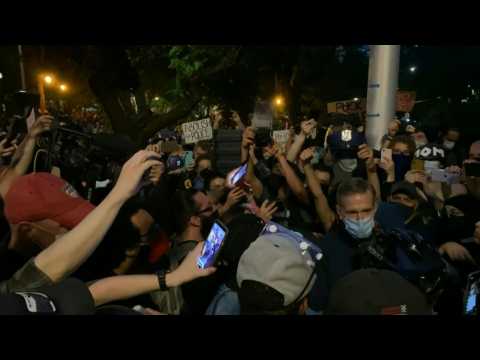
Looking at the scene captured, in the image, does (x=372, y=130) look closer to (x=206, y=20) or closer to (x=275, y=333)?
(x=206, y=20)

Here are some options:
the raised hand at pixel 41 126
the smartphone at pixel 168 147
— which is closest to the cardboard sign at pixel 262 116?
the smartphone at pixel 168 147

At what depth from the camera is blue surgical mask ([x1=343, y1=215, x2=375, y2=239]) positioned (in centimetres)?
328

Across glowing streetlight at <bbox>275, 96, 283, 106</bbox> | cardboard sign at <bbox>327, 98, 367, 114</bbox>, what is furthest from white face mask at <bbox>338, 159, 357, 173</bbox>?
glowing streetlight at <bbox>275, 96, 283, 106</bbox>

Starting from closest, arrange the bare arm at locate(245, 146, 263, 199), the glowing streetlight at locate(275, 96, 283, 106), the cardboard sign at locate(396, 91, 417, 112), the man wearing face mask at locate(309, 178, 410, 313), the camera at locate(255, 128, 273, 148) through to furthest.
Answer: the man wearing face mask at locate(309, 178, 410, 313), the bare arm at locate(245, 146, 263, 199), the camera at locate(255, 128, 273, 148), the cardboard sign at locate(396, 91, 417, 112), the glowing streetlight at locate(275, 96, 283, 106)

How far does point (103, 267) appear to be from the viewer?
2.84 meters

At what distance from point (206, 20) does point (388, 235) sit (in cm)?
204

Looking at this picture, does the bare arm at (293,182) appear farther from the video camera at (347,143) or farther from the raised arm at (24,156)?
the raised arm at (24,156)

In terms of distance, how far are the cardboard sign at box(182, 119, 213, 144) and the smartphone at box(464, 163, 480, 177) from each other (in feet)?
12.2

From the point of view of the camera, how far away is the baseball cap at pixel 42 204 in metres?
2.37

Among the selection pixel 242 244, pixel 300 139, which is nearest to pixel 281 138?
pixel 300 139

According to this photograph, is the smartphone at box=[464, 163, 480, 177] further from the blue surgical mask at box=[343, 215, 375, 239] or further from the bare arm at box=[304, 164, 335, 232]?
the blue surgical mask at box=[343, 215, 375, 239]

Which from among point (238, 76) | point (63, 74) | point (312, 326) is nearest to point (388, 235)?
point (312, 326)

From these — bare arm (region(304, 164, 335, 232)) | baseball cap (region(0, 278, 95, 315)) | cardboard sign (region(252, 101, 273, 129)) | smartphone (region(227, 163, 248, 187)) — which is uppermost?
cardboard sign (region(252, 101, 273, 129))

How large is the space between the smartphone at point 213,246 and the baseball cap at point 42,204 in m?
0.71
